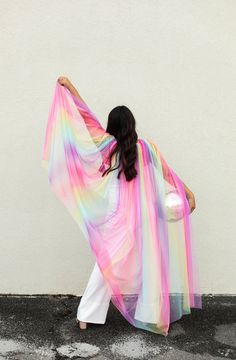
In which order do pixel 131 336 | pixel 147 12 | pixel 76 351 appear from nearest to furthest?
pixel 76 351 < pixel 131 336 < pixel 147 12

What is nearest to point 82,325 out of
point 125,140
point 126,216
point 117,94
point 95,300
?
point 95,300

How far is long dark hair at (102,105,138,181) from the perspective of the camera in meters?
4.04

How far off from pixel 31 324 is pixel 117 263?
0.89m

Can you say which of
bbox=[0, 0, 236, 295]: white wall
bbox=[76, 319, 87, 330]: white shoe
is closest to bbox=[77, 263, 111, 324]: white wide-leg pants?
bbox=[76, 319, 87, 330]: white shoe

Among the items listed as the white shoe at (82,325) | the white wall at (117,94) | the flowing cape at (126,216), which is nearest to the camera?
the flowing cape at (126,216)

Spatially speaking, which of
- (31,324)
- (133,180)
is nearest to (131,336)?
(31,324)

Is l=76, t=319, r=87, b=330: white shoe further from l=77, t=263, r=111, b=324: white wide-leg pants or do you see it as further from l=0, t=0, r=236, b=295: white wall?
l=0, t=0, r=236, b=295: white wall

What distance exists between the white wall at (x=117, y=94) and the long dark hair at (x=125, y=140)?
1.88 feet

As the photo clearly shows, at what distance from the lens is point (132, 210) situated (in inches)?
160

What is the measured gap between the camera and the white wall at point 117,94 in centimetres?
458

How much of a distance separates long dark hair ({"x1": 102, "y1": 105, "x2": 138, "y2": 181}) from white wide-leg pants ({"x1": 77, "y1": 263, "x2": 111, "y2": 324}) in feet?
2.43

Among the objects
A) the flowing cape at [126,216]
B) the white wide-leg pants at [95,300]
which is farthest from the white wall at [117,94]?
the white wide-leg pants at [95,300]

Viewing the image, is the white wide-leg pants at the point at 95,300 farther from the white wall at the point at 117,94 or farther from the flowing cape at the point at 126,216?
the white wall at the point at 117,94

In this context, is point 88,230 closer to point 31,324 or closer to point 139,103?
point 31,324
